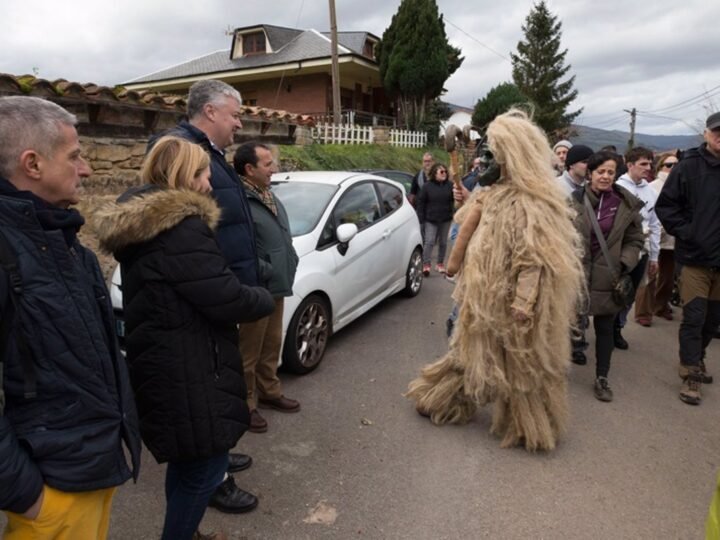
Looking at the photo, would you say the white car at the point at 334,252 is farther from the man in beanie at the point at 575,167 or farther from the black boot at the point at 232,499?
the man in beanie at the point at 575,167

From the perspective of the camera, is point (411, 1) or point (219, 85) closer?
point (219, 85)

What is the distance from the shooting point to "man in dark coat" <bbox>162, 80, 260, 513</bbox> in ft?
8.38

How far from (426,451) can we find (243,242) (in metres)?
1.80

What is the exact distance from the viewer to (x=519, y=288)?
9.38ft

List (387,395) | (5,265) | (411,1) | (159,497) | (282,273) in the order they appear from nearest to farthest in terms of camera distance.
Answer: (5,265) → (159,497) → (282,273) → (387,395) → (411,1)

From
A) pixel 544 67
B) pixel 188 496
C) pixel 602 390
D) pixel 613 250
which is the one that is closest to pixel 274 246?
pixel 188 496

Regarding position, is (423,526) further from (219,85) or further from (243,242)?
(219,85)

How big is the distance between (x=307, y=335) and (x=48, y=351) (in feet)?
9.87

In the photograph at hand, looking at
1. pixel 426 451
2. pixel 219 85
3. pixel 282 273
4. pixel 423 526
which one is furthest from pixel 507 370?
pixel 219 85

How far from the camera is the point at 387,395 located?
4020 millimetres

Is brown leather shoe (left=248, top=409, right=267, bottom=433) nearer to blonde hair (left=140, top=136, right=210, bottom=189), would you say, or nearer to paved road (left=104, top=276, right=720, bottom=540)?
paved road (left=104, top=276, right=720, bottom=540)

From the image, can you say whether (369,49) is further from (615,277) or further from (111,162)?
(615,277)

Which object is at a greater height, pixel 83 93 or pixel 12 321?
pixel 83 93

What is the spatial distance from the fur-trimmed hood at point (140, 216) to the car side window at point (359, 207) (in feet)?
9.91
